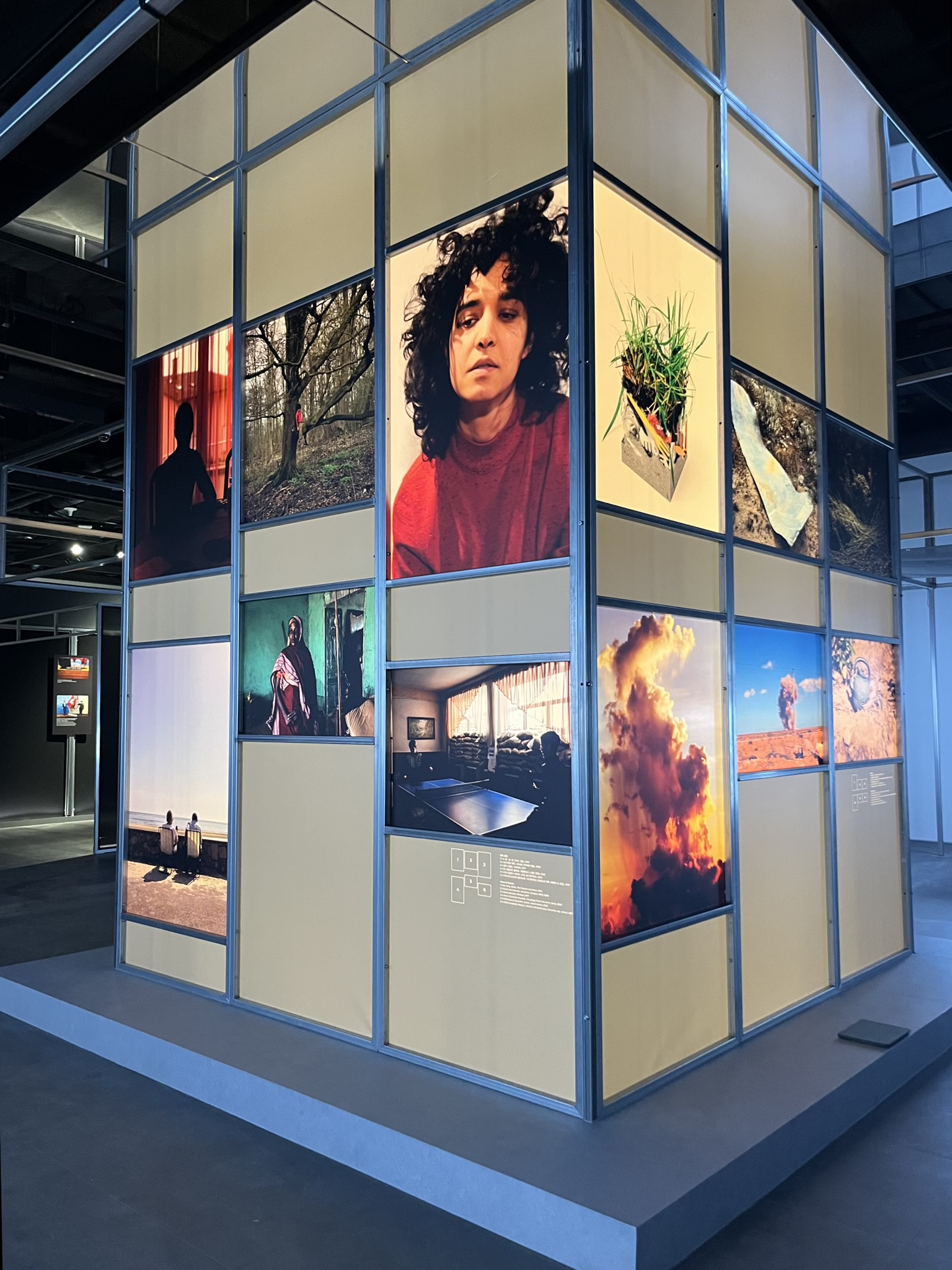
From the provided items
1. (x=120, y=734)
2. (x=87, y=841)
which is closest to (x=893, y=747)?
(x=120, y=734)

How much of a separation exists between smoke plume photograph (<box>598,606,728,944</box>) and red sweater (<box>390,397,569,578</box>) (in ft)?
1.83

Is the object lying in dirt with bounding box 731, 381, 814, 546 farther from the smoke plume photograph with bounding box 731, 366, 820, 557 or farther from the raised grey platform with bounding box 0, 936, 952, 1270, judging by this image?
the raised grey platform with bounding box 0, 936, 952, 1270

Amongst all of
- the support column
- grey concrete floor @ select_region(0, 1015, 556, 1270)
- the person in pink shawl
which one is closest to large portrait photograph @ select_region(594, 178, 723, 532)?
the person in pink shawl

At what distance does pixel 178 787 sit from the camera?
674 cm

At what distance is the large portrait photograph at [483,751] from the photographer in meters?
4.68

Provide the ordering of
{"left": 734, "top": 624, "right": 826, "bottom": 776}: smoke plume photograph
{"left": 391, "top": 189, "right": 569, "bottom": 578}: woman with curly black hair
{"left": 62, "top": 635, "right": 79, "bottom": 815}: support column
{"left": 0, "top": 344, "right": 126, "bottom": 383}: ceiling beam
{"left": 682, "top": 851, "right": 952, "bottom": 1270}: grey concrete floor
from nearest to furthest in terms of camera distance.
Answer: {"left": 682, "top": 851, "right": 952, "bottom": 1270}: grey concrete floor, {"left": 391, "top": 189, "right": 569, "bottom": 578}: woman with curly black hair, {"left": 734, "top": 624, "right": 826, "bottom": 776}: smoke plume photograph, {"left": 0, "top": 344, "right": 126, "bottom": 383}: ceiling beam, {"left": 62, "top": 635, "right": 79, "bottom": 815}: support column

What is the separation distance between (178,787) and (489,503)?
321cm

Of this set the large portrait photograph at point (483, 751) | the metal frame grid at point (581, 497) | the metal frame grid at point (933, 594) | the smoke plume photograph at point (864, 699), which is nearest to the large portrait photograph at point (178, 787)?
the metal frame grid at point (581, 497)

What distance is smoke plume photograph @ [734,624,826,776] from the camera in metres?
5.80

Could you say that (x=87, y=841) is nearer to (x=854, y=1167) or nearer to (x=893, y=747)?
(x=893, y=747)

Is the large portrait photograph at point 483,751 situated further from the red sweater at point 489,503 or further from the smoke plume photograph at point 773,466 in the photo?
the smoke plume photograph at point 773,466

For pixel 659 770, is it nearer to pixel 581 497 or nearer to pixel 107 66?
pixel 581 497

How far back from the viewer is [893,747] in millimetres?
7516

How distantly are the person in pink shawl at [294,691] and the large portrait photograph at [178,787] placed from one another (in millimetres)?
545
